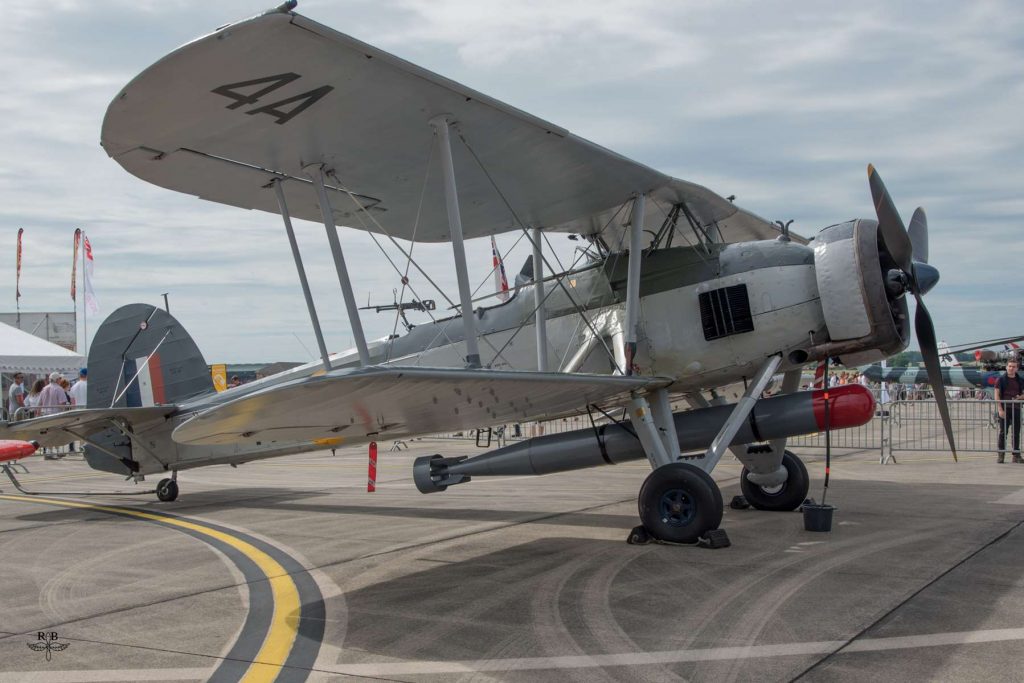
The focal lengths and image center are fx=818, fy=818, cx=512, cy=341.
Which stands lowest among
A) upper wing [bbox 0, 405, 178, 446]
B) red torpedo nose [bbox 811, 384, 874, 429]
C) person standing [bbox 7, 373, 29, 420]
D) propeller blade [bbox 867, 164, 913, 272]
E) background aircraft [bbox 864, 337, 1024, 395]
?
background aircraft [bbox 864, 337, 1024, 395]

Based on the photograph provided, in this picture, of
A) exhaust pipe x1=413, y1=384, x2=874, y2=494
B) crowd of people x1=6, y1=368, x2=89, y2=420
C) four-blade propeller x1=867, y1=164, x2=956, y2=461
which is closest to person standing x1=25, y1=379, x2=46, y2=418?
crowd of people x1=6, y1=368, x2=89, y2=420

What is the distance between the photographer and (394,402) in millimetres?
5164

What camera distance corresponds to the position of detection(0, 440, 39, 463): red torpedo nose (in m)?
11.7

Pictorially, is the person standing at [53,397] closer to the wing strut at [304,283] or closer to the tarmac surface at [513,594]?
the tarmac surface at [513,594]

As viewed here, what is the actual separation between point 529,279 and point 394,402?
383cm

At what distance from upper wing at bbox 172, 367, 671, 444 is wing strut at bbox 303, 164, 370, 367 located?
0.75 meters

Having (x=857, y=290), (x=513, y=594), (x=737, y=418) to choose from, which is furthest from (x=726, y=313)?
(x=513, y=594)

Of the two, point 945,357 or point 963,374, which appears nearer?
point 945,357

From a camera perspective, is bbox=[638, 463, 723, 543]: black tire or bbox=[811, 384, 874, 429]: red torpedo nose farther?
bbox=[811, 384, 874, 429]: red torpedo nose

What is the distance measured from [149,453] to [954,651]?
382 inches

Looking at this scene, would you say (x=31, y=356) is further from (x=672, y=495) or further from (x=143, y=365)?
(x=672, y=495)

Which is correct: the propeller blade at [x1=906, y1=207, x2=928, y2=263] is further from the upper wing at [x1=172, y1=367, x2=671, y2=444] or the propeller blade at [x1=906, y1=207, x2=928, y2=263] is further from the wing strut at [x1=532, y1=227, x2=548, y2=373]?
the wing strut at [x1=532, y1=227, x2=548, y2=373]

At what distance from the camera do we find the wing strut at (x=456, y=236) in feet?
19.5

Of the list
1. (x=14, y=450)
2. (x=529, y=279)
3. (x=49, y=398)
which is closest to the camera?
(x=529, y=279)
